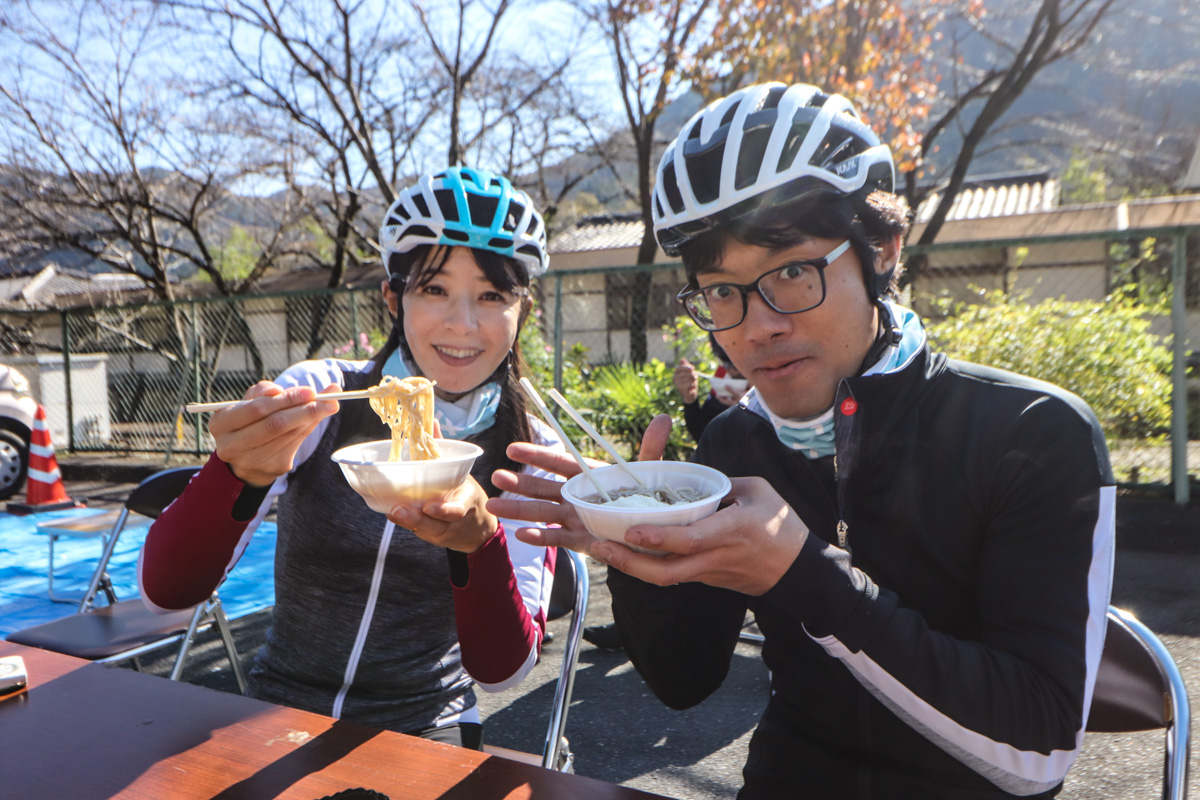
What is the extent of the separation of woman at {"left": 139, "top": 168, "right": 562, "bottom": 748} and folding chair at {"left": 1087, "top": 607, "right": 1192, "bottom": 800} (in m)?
1.36

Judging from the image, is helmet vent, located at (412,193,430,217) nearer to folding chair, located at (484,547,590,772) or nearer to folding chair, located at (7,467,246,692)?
folding chair, located at (484,547,590,772)

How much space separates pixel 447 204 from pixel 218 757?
1683mm

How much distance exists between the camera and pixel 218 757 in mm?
1530

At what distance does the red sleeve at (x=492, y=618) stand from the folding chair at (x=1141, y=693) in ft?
4.41

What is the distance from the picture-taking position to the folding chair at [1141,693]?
5.33ft

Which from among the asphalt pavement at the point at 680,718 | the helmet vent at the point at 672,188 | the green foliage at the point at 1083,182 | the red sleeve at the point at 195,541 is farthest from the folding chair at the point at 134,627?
the green foliage at the point at 1083,182

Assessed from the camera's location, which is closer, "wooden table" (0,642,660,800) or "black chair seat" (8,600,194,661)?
"wooden table" (0,642,660,800)

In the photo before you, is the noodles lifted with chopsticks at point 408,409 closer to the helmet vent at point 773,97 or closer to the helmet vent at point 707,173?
the helmet vent at point 707,173

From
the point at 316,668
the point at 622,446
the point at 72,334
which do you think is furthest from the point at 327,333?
the point at 316,668

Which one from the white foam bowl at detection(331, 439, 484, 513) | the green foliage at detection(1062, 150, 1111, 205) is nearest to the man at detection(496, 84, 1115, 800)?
the white foam bowl at detection(331, 439, 484, 513)

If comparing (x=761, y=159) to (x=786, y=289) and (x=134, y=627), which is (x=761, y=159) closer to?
(x=786, y=289)

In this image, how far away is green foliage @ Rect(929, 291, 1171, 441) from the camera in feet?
23.2

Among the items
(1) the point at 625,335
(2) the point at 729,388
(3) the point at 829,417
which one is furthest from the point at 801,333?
(1) the point at 625,335

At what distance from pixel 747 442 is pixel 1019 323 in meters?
6.47
